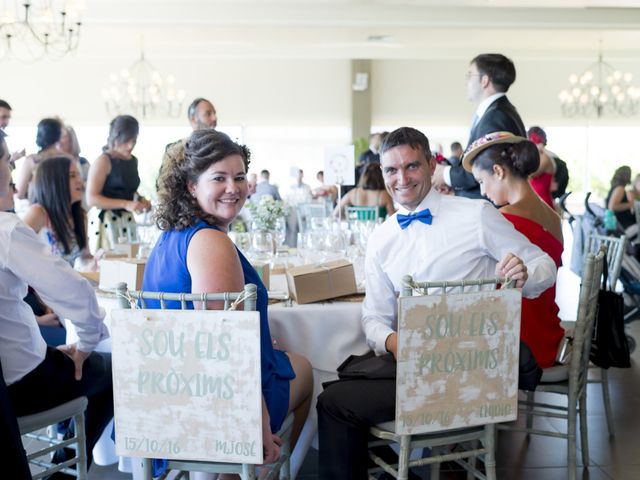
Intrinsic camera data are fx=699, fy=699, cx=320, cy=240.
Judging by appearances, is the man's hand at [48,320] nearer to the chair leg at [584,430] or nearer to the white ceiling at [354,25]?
the chair leg at [584,430]

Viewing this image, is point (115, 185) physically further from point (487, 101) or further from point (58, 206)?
point (487, 101)

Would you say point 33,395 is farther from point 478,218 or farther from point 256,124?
point 256,124

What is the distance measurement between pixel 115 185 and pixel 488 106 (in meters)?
2.48

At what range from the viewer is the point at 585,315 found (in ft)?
8.63

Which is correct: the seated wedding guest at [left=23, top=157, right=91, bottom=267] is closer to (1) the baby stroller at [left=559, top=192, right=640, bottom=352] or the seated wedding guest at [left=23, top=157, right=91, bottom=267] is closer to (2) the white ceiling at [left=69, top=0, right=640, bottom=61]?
(1) the baby stroller at [left=559, top=192, right=640, bottom=352]

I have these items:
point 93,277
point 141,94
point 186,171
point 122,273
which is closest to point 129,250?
point 93,277

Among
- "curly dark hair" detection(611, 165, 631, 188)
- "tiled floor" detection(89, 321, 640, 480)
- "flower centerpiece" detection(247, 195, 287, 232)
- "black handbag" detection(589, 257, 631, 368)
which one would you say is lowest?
"tiled floor" detection(89, 321, 640, 480)

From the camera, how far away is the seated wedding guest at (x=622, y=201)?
784 centimetres

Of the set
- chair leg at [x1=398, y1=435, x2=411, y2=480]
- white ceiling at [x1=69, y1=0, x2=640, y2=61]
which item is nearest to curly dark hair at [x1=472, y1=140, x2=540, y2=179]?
chair leg at [x1=398, y1=435, x2=411, y2=480]

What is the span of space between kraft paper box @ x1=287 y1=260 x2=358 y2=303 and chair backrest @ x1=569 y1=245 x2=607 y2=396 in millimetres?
847

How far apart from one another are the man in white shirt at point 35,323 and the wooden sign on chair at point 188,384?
38cm

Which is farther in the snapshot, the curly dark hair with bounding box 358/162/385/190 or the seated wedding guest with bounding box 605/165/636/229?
the seated wedding guest with bounding box 605/165/636/229

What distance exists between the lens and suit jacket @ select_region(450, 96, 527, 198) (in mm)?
3660

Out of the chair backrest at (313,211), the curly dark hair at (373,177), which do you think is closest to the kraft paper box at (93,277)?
the curly dark hair at (373,177)
